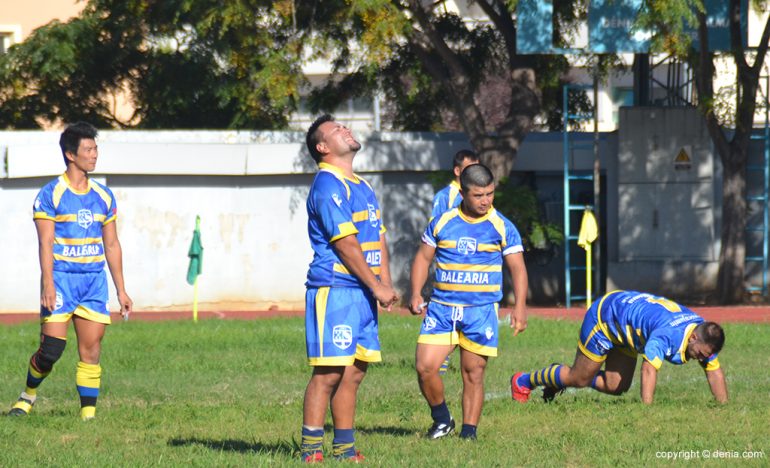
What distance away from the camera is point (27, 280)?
22859 mm

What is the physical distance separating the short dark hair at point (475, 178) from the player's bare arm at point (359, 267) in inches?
63.7

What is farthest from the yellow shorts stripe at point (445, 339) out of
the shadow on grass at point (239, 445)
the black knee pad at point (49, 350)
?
the black knee pad at point (49, 350)

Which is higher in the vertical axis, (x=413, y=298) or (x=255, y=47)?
(x=255, y=47)

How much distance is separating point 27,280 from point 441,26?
363 inches

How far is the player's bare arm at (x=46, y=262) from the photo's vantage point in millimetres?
9016

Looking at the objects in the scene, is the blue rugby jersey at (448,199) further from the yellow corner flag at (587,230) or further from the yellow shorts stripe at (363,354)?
the yellow corner flag at (587,230)

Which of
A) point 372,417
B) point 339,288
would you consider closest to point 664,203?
point 372,417

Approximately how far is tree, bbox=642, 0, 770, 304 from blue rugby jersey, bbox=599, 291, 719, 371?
11.1 metres

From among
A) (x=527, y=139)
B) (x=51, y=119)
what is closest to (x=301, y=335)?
(x=527, y=139)

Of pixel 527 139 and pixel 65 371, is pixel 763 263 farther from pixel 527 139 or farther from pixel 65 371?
pixel 65 371

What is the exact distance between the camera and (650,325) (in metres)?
9.22

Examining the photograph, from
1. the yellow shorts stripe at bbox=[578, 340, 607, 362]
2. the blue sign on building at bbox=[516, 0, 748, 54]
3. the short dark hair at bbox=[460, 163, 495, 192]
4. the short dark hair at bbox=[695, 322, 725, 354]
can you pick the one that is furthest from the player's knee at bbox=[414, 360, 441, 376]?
the blue sign on building at bbox=[516, 0, 748, 54]

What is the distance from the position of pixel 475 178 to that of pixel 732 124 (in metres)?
15.7

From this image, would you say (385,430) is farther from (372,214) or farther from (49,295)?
(49,295)
